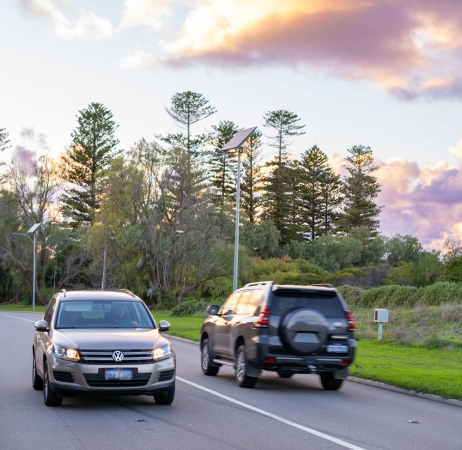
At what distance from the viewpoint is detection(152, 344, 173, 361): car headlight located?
11.7 meters

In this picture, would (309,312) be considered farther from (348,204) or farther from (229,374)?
(348,204)

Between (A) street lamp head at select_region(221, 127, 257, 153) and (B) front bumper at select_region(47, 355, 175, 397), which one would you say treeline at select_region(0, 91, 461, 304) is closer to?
(A) street lamp head at select_region(221, 127, 257, 153)

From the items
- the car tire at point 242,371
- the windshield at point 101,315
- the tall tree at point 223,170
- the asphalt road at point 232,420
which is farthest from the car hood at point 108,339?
the tall tree at point 223,170

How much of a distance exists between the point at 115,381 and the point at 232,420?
175cm

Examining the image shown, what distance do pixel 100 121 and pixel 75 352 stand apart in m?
86.6

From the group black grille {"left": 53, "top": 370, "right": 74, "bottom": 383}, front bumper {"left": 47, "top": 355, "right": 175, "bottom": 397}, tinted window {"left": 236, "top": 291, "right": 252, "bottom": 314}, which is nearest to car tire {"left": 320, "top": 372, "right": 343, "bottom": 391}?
tinted window {"left": 236, "top": 291, "right": 252, "bottom": 314}

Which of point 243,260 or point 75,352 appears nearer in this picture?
point 75,352

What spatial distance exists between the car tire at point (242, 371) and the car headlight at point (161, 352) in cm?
333

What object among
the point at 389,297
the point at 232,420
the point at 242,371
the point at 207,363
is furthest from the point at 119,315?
the point at 389,297

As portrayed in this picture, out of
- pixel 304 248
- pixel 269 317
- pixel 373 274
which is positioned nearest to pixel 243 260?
pixel 373 274

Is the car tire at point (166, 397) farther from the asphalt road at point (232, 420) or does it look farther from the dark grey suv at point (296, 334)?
the dark grey suv at point (296, 334)

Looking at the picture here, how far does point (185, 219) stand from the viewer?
5841 centimetres

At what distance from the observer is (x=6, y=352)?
73.5 ft

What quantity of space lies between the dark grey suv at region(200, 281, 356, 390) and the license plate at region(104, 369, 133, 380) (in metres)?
3.68
